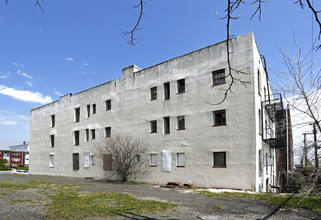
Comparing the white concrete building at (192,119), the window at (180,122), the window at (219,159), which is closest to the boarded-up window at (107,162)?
the white concrete building at (192,119)

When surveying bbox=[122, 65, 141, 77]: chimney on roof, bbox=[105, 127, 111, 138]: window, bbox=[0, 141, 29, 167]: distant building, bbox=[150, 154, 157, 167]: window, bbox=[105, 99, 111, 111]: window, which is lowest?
bbox=[0, 141, 29, 167]: distant building

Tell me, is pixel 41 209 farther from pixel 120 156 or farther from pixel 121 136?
pixel 121 136

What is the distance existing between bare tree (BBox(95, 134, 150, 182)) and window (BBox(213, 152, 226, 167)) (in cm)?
619

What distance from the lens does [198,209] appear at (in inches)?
379

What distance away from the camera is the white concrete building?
53.6 ft

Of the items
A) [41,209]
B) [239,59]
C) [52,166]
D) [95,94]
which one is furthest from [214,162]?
[52,166]

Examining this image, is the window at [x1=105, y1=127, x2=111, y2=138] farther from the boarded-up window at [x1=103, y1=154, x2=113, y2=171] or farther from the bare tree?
the boarded-up window at [x1=103, y1=154, x2=113, y2=171]

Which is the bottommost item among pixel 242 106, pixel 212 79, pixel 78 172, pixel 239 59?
pixel 78 172

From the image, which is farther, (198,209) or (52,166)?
(52,166)

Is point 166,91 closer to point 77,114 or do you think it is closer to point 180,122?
point 180,122

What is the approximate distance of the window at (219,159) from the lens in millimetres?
16984

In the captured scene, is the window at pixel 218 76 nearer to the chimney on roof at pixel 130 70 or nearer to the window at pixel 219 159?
the window at pixel 219 159

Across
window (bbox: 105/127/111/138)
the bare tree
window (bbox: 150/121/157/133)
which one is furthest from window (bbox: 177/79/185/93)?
window (bbox: 105/127/111/138)

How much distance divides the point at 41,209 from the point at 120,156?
41.1 ft
